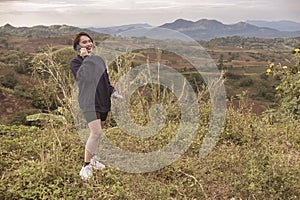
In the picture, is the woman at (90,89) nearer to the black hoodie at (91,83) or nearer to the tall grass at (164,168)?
the black hoodie at (91,83)

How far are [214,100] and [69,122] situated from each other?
7.02ft

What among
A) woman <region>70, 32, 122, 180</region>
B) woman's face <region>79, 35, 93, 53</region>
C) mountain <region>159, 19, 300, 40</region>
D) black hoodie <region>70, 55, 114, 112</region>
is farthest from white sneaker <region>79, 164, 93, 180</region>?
mountain <region>159, 19, 300, 40</region>

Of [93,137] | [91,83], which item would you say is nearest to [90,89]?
[91,83]

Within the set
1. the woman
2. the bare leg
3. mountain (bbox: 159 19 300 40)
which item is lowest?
the bare leg

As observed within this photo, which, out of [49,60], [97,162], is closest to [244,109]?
[97,162]

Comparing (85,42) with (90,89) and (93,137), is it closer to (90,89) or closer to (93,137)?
(90,89)

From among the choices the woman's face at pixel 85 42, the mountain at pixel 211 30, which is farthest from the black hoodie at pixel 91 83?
the mountain at pixel 211 30

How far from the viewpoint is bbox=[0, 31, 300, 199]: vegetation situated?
302 centimetres

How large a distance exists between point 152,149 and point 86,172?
37.5 inches

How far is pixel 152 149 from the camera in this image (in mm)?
3979

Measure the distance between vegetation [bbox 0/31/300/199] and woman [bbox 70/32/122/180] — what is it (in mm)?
298

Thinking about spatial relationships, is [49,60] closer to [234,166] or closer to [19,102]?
[234,166]

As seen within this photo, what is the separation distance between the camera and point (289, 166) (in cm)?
345

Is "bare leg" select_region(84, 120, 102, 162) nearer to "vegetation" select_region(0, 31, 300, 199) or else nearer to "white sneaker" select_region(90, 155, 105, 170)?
"white sneaker" select_region(90, 155, 105, 170)
